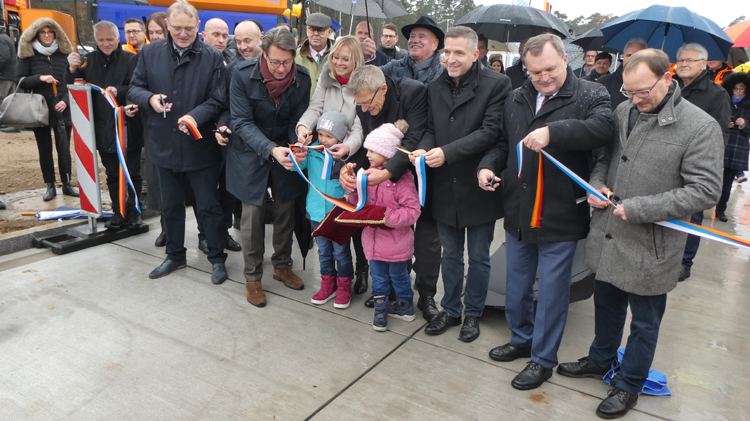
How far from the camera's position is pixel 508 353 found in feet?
10.4

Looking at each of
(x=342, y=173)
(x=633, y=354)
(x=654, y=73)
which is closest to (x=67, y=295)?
(x=342, y=173)

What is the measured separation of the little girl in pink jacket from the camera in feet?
10.9

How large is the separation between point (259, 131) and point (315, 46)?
0.94 meters

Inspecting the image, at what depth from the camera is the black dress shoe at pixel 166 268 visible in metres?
4.22

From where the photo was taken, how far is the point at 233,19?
14.6 m

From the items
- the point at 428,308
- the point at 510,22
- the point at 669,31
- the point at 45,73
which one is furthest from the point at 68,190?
the point at 669,31

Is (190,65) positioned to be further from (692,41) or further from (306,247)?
(692,41)

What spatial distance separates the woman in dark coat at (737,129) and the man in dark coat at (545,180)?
3.94 meters

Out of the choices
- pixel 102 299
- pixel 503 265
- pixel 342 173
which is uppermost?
pixel 342 173

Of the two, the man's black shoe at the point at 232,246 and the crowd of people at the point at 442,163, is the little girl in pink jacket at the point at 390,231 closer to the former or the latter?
the crowd of people at the point at 442,163

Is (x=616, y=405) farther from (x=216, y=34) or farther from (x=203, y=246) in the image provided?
(x=216, y=34)

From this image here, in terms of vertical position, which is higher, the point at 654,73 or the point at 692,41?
the point at 692,41

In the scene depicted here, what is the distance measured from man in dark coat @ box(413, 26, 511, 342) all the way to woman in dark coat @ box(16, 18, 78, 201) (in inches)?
172

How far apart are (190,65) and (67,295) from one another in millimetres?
1936
